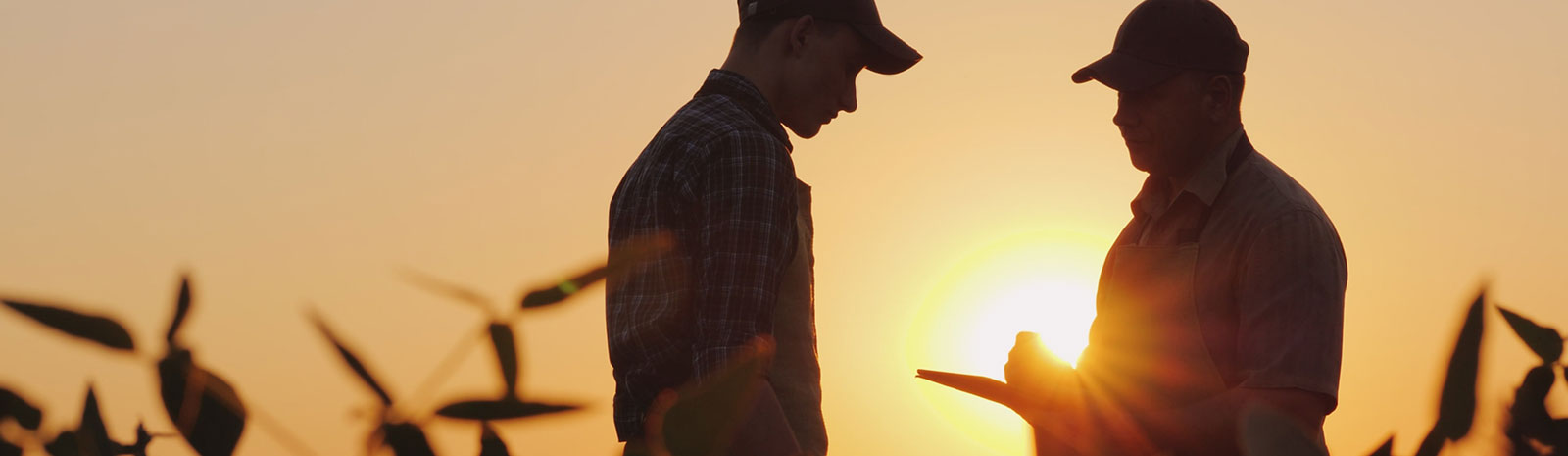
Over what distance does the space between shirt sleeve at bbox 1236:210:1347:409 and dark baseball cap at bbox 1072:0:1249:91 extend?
60cm

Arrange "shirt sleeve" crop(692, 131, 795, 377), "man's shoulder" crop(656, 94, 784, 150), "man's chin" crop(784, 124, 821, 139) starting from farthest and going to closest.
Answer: "man's chin" crop(784, 124, 821, 139) → "man's shoulder" crop(656, 94, 784, 150) → "shirt sleeve" crop(692, 131, 795, 377)

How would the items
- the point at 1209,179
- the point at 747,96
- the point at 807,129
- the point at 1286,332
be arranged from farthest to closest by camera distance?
the point at 1209,179 → the point at 807,129 → the point at 747,96 → the point at 1286,332

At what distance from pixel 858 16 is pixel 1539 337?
286 cm

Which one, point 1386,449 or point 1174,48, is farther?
point 1174,48

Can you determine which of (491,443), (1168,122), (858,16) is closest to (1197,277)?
(1168,122)

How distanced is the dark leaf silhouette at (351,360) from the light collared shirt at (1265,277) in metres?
2.84

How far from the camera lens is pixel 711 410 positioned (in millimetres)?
564

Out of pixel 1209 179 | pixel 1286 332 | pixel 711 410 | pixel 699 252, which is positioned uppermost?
pixel 711 410

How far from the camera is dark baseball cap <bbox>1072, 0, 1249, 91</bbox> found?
3723mm

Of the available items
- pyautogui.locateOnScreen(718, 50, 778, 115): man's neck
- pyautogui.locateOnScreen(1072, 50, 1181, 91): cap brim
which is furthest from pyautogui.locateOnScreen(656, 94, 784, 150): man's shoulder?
pyautogui.locateOnScreen(1072, 50, 1181, 91): cap brim

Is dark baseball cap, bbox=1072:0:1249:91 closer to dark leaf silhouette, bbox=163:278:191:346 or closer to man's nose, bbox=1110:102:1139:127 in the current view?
man's nose, bbox=1110:102:1139:127

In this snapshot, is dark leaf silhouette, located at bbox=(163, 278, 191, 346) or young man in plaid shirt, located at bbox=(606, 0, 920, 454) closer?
dark leaf silhouette, located at bbox=(163, 278, 191, 346)

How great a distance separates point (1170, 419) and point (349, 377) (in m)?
2.91

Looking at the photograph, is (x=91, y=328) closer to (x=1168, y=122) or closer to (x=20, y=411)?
(x=20, y=411)
